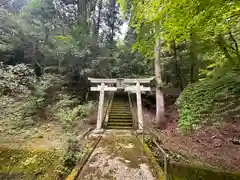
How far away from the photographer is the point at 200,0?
11.0ft

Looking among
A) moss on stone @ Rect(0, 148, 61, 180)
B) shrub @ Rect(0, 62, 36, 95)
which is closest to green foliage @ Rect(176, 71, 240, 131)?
moss on stone @ Rect(0, 148, 61, 180)

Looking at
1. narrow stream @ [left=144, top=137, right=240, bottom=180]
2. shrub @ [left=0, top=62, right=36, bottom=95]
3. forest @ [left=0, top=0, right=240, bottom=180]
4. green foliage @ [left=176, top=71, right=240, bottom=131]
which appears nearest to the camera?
green foliage @ [left=176, top=71, right=240, bottom=131]

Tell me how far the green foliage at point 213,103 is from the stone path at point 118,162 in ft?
4.46

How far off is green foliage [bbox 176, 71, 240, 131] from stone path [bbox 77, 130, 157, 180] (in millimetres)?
1360

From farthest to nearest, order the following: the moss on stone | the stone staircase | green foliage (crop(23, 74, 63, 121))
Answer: green foliage (crop(23, 74, 63, 121)), the stone staircase, the moss on stone

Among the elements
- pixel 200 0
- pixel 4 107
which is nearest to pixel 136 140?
pixel 200 0

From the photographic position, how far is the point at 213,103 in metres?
3.57

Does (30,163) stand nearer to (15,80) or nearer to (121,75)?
(15,80)

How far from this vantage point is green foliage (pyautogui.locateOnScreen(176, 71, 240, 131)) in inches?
131

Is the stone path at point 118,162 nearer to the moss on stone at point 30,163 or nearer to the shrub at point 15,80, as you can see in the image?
the moss on stone at point 30,163

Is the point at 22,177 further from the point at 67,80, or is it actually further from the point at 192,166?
the point at 67,80

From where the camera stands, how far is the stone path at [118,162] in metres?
3.40

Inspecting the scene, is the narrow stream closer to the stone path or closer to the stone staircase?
the stone path

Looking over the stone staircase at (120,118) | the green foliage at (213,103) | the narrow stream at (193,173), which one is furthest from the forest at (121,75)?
the stone staircase at (120,118)
